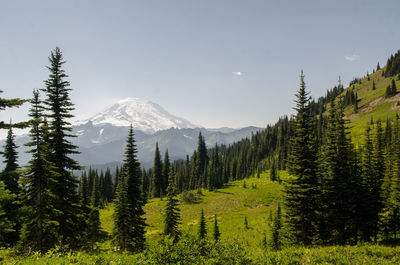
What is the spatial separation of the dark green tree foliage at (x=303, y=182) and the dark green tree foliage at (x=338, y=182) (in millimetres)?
2057

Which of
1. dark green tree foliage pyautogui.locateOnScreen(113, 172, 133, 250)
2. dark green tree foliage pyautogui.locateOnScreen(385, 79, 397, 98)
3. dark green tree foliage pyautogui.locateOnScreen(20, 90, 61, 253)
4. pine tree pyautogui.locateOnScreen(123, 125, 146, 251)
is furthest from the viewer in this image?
dark green tree foliage pyautogui.locateOnScreen(385, 79, 397, 98)

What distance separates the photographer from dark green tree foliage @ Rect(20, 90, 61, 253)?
52.0 ft

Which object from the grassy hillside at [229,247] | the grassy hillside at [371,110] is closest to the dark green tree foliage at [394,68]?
the grassy hillside at [371,110]

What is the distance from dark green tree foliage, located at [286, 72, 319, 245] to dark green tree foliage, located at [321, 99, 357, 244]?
→ 6.75ft

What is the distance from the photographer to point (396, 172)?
28734 mm

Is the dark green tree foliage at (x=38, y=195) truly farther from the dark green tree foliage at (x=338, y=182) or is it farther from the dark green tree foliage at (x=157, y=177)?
the dark green tree foliage at (x=157, y=177)

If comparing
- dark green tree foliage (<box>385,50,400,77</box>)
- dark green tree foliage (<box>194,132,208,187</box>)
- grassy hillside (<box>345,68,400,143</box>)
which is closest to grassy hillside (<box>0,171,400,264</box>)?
dark green tree foliage (<box>194,132,208,187</box>)

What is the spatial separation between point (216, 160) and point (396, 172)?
280ft

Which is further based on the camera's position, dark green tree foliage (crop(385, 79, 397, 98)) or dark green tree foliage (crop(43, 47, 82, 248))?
dark green tree foliage (crop(385, 79, 397, 98))

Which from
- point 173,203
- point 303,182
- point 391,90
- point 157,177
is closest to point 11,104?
point 173,203

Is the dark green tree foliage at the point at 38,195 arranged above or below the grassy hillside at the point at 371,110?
below

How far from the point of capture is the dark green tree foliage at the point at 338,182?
2098 cm

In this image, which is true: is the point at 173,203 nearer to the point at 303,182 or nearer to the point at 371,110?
the point at 303,182

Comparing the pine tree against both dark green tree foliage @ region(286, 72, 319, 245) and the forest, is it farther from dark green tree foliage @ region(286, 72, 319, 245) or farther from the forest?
dark green tree foliage @ region(286, 72, 319, 245)
